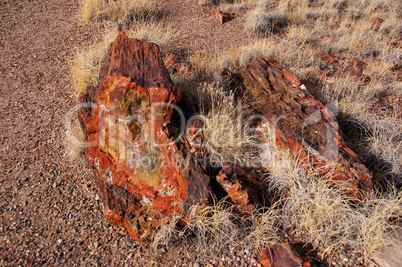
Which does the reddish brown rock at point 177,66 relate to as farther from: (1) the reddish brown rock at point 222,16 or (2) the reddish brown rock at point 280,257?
(2) the reddish brown rock at point 280,257

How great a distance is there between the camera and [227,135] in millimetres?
3070

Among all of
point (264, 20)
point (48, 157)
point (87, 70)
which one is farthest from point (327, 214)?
point (264, 20)

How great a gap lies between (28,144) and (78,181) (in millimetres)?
954

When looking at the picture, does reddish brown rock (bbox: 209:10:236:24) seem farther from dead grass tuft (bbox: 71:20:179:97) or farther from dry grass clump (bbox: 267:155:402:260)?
dry grass clump (bbox: 267:155:402:260)

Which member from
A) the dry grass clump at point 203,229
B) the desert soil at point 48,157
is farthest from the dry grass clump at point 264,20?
the dry grass clump at point 203,229

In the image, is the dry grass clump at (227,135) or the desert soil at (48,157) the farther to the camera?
the dry grass clump at (227,135)

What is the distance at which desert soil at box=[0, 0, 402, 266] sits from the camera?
235 centimetres

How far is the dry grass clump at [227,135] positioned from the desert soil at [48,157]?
40.9 inches

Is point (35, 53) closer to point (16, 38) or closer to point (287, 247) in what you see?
point (16, 38)

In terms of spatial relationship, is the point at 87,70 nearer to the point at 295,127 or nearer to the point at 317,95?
the point at 295,127

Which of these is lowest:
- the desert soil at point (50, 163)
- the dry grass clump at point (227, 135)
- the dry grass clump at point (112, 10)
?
the desert soil at point (50, 163)

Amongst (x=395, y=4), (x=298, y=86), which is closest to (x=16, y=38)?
(x=298, y=86)

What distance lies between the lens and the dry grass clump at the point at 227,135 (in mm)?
2982

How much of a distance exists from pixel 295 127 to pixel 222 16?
4.00 metres
